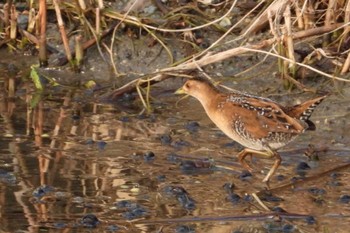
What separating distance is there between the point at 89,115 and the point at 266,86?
64.6 inches

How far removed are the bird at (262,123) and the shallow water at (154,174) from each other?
7.1 inches

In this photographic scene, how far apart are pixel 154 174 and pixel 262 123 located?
82 cm

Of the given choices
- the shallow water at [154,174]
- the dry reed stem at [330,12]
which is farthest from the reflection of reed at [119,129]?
the dry reed stem at [330,12]

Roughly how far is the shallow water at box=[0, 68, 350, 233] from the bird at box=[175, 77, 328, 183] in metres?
0.18

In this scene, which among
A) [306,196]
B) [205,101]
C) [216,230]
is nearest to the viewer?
[216,230]

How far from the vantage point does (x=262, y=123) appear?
24.8 ft

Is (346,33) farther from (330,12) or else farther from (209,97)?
(209,97)

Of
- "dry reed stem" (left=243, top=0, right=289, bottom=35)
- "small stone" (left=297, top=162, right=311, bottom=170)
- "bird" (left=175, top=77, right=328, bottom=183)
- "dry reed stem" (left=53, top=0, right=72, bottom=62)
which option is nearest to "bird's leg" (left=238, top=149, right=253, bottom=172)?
"bird" (left=175, top=77, right=328, bottom=183)

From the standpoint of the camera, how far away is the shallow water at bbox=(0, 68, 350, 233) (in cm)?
645

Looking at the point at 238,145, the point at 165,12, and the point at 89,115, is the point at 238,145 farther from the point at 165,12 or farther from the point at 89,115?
the point at 165,12

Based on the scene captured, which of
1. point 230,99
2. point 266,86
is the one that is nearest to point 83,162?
point 230,99

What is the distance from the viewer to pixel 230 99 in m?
7.86

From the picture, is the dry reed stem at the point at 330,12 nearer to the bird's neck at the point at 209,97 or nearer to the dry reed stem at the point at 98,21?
the bird's neck at the point at 209,97

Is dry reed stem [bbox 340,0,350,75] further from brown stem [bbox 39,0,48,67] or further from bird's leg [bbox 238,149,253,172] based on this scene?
brown stem [bbox 39,0,48,67]
